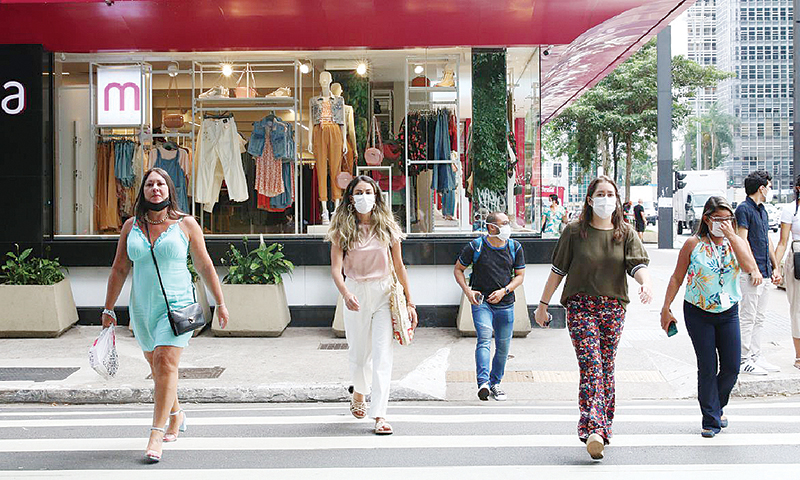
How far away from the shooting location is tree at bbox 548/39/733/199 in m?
35.2

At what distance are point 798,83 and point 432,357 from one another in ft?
34.1

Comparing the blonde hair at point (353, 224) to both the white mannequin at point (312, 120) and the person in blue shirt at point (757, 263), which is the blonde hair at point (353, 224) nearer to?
the person in blue shirt at point (757, 263)

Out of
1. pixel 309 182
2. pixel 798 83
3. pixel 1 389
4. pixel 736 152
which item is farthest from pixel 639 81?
pixel 736 152

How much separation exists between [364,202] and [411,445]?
1.84 metres

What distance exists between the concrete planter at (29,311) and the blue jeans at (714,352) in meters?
8.59

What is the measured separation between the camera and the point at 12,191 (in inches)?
474

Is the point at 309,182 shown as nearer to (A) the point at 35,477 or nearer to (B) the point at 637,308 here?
(B) the point at 637,308

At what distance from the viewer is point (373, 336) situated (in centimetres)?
620

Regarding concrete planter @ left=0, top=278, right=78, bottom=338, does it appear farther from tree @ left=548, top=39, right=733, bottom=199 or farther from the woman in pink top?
tree @ left=548, top=39, right=733, bottom=199

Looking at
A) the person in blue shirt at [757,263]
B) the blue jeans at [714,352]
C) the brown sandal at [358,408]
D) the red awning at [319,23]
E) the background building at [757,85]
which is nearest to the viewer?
the blue jeans at [714,352]

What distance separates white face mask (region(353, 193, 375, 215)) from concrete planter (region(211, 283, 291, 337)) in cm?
509

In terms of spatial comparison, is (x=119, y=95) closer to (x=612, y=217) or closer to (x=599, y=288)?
(x=612, y=217)

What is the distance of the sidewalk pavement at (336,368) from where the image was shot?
7.90m

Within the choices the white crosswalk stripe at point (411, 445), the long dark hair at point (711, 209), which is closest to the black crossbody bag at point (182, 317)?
the white crosswalk stripe at point (411, 445)
